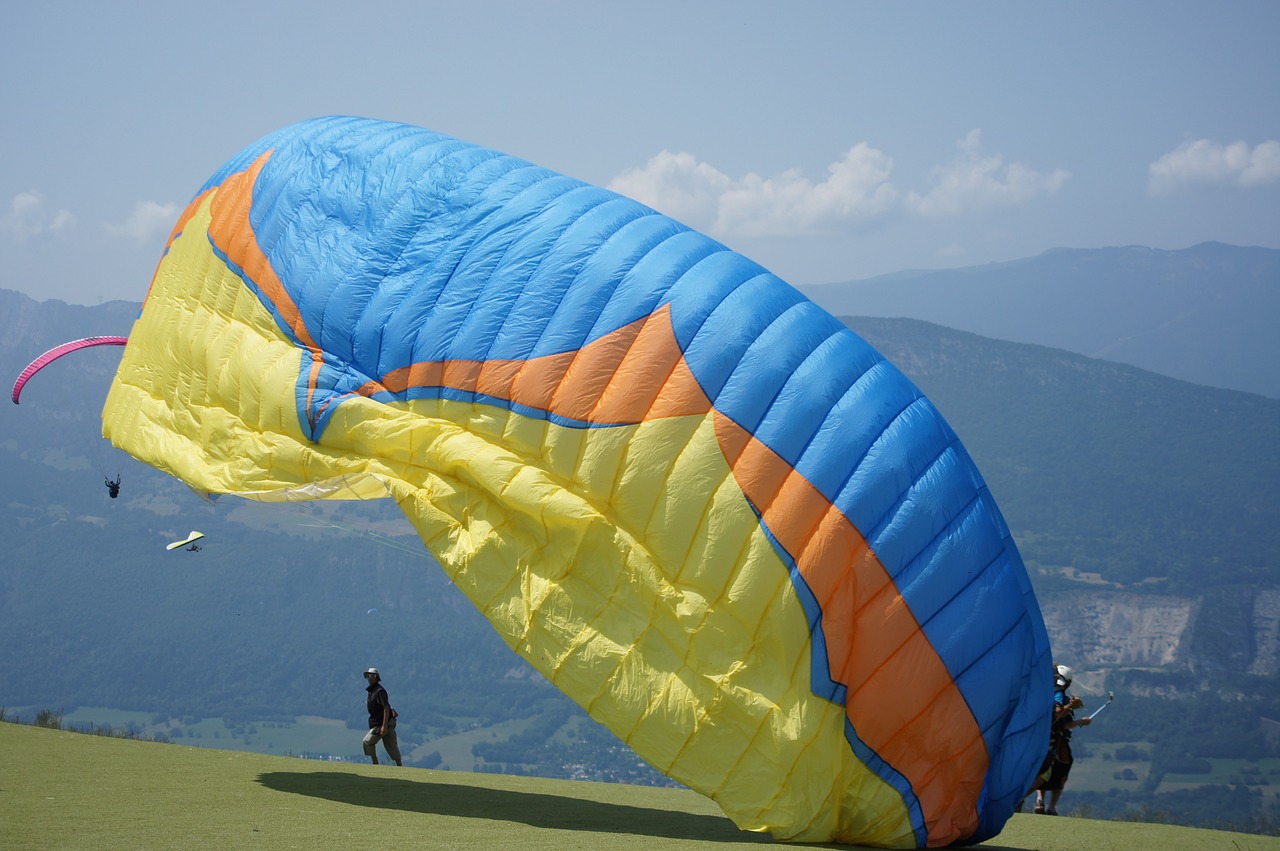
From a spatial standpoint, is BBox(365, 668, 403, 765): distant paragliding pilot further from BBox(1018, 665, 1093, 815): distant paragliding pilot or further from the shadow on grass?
BBox(1018, 665, 1093, 815): distant paragliding pilot

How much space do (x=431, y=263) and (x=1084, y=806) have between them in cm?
777

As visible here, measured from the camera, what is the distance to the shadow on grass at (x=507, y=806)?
286 inches

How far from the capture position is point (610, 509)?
23.2 ft

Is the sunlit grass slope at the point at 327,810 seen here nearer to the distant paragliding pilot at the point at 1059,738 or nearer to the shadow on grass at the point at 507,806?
the shadow on grass at the point at 507,806

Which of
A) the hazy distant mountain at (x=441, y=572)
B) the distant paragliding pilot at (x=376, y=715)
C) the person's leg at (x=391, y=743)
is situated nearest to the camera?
the distant paragliding pilot at (x=376, y=715)

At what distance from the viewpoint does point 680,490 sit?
6.85m

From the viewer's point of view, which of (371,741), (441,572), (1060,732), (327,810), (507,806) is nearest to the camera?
(327,810)

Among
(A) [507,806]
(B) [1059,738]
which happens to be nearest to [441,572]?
(B) [1059,738]

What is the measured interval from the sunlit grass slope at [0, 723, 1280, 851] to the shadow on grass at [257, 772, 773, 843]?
0.01 m

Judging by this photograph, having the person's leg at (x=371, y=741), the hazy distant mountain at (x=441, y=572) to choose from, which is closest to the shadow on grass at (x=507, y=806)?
the person's leg at (x=371, y=741)

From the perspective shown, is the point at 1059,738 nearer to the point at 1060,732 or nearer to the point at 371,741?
the point at 1060,732

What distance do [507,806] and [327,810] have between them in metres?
1.33

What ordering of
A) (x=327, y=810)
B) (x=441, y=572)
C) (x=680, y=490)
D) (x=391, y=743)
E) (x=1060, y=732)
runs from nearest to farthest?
(x=680, y=490), (x=327, y=810), (x=1060, y=732), (x=391, y=743), (x=441, y=572)

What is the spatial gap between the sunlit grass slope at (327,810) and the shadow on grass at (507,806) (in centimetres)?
1
